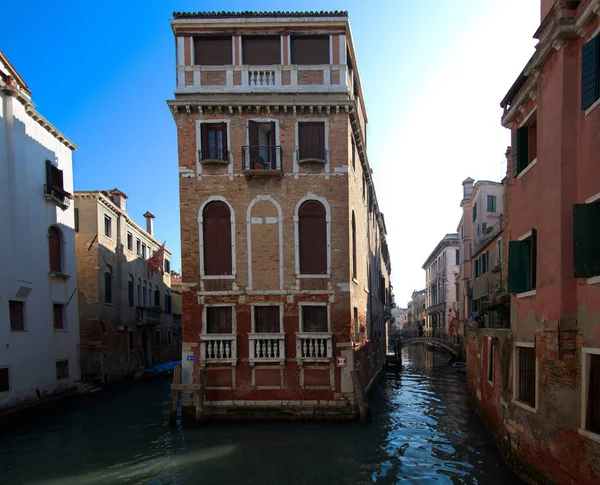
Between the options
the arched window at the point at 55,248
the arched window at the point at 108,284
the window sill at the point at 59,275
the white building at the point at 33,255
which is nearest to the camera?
the white building at the point at 33,255

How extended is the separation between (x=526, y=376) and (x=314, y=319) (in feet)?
21.6

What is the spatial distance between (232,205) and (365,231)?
712cm

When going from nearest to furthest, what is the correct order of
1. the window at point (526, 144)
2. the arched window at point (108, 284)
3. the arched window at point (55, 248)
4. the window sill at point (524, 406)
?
the window sill at point (524, 406) → the window at point (526, 144) → the arched window at point (55, 248) → the arched window at point (108, 284)

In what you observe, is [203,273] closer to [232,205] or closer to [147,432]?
[232,205]

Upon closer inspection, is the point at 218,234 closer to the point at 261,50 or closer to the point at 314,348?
the point at 314,348

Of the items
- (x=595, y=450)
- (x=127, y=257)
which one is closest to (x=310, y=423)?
(x=595, y=450)

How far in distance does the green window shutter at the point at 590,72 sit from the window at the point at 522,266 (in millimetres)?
2670

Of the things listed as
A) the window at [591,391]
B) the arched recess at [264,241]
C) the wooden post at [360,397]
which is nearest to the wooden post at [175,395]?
the arched recess at [264,241]

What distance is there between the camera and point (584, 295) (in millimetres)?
A: 6793

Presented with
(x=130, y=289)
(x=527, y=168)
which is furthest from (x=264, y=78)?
(x=130, y=289)

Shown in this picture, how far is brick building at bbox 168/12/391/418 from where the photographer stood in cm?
1364

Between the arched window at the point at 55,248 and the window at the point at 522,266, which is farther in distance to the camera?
the arched window at the point at 55,248

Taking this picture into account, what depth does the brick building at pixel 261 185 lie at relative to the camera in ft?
44.8

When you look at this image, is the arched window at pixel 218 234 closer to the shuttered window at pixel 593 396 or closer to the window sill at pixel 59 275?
the window sill at pixel 59 275
